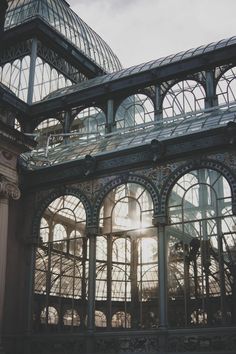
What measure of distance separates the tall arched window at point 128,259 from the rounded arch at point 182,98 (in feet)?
23.3

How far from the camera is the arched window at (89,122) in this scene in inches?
1179

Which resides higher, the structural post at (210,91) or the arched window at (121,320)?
the structural post at (210,91)

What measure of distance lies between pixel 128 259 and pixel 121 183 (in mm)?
3075

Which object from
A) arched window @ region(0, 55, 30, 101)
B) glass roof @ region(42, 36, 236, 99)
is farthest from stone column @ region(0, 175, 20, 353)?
arched window @ region(0, 55, 30, 101)

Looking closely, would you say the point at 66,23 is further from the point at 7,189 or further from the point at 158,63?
the point at 7,189

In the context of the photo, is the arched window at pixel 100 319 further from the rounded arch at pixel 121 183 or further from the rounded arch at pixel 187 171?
the rounded arch at pixel 187 171

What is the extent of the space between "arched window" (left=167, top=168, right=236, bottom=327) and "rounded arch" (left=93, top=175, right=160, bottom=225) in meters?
0.73

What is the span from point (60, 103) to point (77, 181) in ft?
26.2

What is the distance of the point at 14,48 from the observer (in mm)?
35438

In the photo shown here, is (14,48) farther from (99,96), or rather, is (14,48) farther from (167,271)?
(167,271)

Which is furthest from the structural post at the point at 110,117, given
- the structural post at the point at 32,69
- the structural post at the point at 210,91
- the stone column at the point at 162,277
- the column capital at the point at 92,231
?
the stone column at the point at 162,277

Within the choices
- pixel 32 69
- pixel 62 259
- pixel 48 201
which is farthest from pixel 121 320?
pixel 32 69

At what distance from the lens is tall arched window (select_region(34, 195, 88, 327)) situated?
2280 cm

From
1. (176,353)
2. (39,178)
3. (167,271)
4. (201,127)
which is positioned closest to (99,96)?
(39,178)
